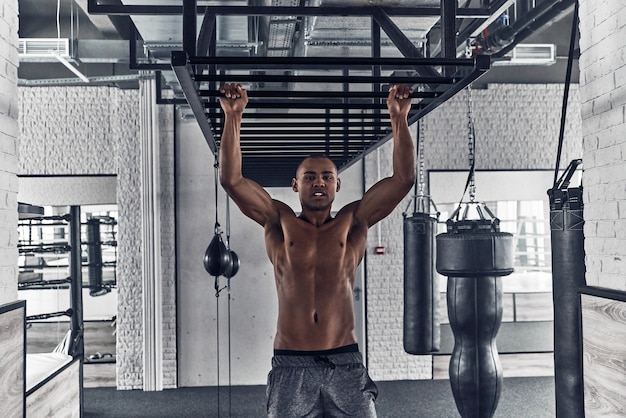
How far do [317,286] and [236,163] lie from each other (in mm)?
624

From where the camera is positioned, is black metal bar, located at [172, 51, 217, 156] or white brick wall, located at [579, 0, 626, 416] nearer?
black metal bar, located at [172, 51, 217, 156]

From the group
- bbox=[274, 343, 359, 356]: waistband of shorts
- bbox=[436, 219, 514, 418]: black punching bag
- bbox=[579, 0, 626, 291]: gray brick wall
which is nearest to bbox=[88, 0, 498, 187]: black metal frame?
bbox=[579, 0, 626, 291]: gray brick wall

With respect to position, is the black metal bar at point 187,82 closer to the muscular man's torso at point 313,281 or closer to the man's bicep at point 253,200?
the man's bicep at point 253,200

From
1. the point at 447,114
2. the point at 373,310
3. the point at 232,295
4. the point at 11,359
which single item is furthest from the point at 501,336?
the point at 11,359

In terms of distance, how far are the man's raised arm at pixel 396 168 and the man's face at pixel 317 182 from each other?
0.19 m

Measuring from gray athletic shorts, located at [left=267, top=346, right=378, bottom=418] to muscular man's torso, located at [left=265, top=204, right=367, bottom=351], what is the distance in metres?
0.06

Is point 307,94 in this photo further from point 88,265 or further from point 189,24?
point 88,265

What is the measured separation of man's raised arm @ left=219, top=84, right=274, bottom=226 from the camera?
2133mm

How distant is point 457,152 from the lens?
266 inches

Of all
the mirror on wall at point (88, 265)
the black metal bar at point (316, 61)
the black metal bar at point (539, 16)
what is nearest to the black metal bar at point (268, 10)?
the black metal bar at point (316, 61)

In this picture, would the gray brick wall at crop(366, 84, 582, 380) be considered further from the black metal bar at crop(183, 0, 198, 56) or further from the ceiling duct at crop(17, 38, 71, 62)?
the black metal bar at crop(183, 0, 198, 56)

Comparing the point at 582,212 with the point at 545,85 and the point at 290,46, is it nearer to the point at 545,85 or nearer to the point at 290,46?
the point at 290,46

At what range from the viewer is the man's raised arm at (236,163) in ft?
7.00

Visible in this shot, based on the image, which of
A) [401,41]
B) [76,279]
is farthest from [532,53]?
[76,279]
